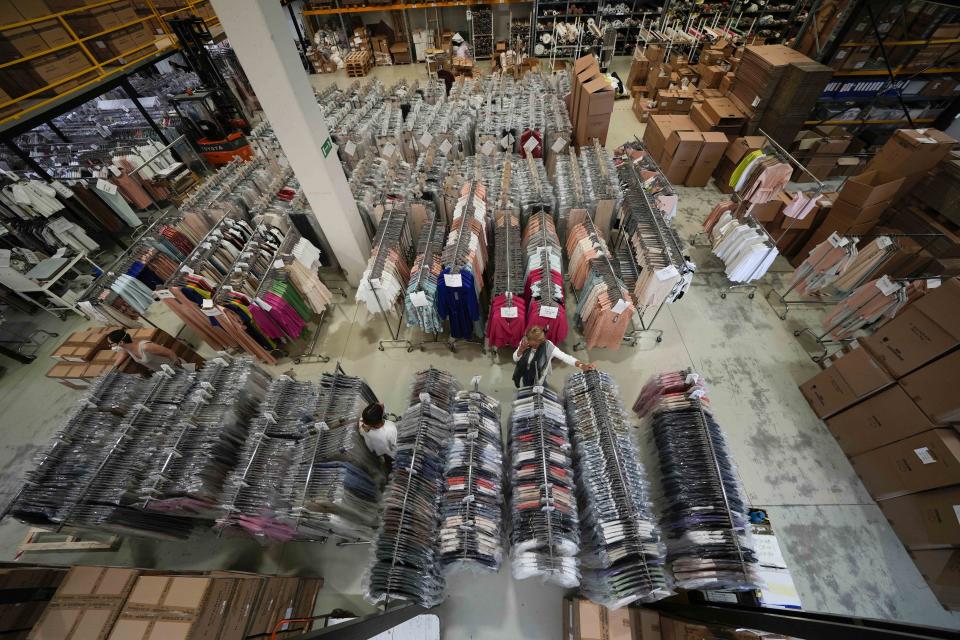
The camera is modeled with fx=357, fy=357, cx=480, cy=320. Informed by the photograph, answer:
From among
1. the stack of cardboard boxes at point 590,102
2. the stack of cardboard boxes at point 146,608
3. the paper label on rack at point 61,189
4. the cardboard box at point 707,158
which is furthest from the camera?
the cardboard box at point 707,158

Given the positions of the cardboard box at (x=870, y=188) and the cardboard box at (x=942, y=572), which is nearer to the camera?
the cardboard box at (x=942, y=572)

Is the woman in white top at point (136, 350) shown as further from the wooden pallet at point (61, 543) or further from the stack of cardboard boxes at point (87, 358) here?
the wooden pallet at point (61, 543)

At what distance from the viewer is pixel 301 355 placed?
5211 millimetres

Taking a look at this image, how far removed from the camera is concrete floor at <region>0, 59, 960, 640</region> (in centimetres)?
327

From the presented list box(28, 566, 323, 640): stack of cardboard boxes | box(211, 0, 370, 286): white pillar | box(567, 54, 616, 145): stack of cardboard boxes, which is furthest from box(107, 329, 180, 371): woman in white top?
box(567, 54, 616, 145): stack of cardboard boxes

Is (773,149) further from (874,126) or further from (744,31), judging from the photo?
(744,31)

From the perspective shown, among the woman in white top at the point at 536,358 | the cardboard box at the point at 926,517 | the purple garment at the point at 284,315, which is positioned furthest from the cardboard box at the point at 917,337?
the purple garment at the point at 284,315

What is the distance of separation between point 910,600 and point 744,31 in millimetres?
15474

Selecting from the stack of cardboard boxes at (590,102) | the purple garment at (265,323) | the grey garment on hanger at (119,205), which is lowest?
the purple garment at (265,323)

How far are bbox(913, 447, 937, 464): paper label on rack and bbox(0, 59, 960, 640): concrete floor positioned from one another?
2.70ft

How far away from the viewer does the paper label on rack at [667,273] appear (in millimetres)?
4000

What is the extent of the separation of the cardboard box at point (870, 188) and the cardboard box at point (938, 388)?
123 inches

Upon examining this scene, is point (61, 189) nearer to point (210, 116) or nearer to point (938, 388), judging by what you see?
point (210, 116)

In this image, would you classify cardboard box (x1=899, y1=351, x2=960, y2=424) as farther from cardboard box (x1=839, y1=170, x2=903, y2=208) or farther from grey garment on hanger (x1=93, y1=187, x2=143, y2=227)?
grey garment on hanger (x1=93, y1=187, x2=143, y2=227)
